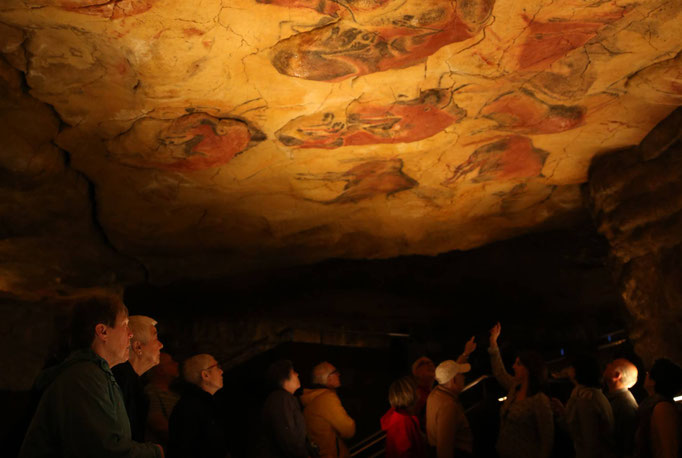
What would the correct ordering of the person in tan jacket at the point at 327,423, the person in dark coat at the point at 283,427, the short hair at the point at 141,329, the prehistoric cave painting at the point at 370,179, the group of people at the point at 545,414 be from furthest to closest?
the prehistoric cave painting at the point at 370,179
the person in tan jacket at the point at 327,423
the person in dark coat at the point at 283,427
the group of people at the point at 545,414
the short hair at the point at 141,329

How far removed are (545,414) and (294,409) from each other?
161 centimetres

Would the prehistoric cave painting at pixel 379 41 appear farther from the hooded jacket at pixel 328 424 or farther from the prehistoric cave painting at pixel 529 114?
the hooded jacket at pixel 328 424

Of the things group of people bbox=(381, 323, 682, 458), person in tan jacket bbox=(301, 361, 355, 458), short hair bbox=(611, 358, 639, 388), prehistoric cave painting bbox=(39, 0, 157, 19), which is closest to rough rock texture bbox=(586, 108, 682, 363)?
short hair bbox=(611, 358, 639, 388)

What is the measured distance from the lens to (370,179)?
17.7ft

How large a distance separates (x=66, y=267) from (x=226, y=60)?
11.7 ft

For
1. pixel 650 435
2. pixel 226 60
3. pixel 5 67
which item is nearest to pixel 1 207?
pixel 5 67

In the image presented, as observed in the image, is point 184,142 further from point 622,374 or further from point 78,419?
point 622,374

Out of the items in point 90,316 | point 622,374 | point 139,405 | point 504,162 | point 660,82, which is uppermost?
point 504,162

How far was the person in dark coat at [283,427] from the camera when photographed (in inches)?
139

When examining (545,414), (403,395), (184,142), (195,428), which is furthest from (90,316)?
(545,414)

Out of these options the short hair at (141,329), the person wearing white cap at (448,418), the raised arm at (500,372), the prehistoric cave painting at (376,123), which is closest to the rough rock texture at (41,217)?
the prehistoric cave painting at (376,123)

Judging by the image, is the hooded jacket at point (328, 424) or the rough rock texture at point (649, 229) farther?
the rough rock texture at point (649, 229)

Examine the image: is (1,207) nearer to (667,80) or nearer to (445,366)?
(445,366)

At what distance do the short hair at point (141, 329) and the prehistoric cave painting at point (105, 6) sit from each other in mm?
1781
